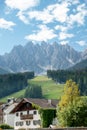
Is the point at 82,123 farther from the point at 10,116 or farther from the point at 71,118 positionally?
the point at 10,116

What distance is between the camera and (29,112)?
111250 millimetres

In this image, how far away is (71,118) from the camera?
194 ft

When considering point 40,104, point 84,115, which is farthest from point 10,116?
point 84,115

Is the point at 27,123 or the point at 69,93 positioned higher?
the point at 69,93

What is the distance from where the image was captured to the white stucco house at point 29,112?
108 metres

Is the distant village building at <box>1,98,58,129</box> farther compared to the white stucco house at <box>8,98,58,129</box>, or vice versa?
the white stucco house at <box>8,98,58,129</box>

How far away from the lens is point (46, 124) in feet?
303

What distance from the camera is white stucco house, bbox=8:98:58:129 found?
108062 millimetres

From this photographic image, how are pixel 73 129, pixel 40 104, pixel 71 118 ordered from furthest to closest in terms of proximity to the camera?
pixel 40 104 < pixel 71 118 < pixel 73 129

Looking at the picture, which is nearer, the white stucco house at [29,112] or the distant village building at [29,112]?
the distant village building at [29,112]

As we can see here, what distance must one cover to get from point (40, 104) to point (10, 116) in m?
29.7

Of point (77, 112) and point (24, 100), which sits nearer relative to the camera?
point (77, 112)

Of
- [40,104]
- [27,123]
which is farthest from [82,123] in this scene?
[27,123]

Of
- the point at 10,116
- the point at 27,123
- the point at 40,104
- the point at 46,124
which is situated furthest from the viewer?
the point at 10,116
